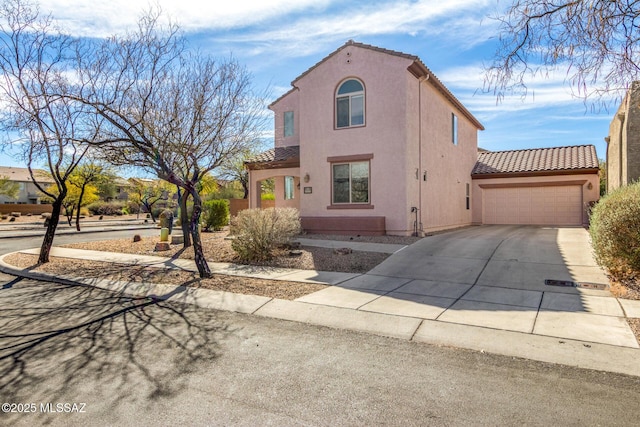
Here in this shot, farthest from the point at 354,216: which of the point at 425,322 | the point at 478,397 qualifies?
the point at 478,397

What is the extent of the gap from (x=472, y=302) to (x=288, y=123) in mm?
14813

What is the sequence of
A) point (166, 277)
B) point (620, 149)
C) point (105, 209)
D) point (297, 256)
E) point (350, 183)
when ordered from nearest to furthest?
point (166, 277) < point (297, 256) < point (350, 183) < point (620, 149) < point (105, 209)

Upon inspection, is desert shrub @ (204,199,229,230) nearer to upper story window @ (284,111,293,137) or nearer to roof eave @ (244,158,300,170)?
roof eave @ (244,158,300,170)

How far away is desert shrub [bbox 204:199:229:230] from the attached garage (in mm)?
13986

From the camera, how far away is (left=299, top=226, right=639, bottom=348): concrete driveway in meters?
6.07

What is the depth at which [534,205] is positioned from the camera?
2231cm

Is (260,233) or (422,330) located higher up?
(260,233)

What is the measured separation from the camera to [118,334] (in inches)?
229

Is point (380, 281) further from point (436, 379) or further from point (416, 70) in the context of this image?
point (416, 70)

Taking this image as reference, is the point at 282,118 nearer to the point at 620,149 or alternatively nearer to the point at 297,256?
the point at 297,256

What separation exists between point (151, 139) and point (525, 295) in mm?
8699

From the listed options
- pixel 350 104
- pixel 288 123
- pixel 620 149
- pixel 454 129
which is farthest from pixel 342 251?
pixel 620 149

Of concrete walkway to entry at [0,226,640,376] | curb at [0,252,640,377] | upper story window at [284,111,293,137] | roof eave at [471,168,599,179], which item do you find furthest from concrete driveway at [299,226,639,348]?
roof eave at [471,168,599,179]

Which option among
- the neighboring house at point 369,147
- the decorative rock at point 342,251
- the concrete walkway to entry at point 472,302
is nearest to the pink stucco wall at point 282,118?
the neighboring house at point 369,147
